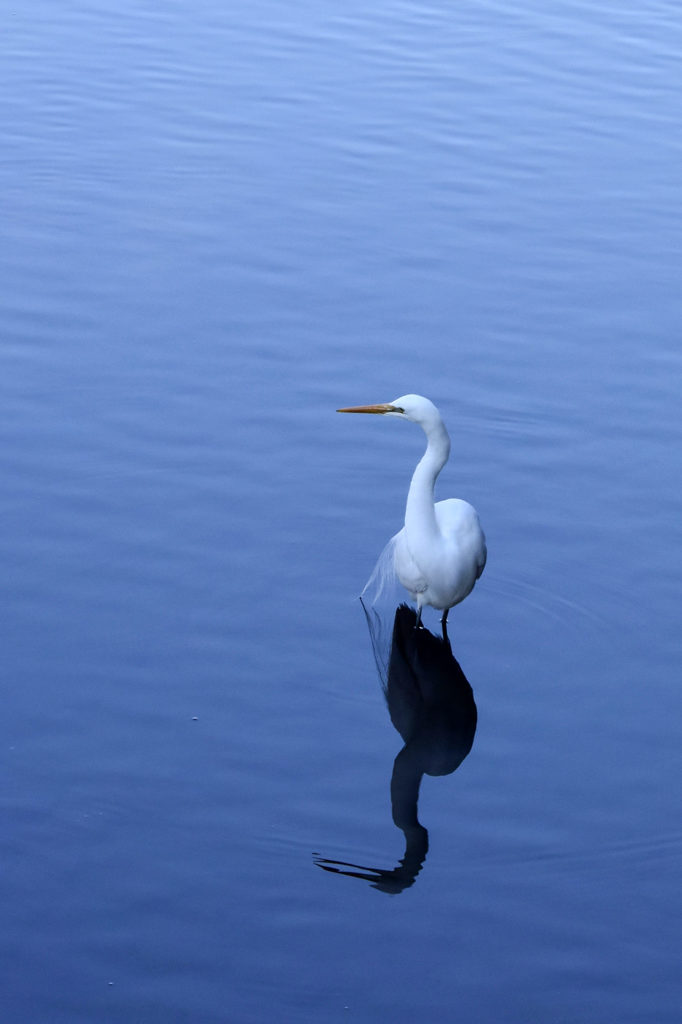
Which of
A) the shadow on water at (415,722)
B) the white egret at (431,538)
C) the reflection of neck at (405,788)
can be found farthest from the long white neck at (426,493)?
the reflection of neck at (405,788)

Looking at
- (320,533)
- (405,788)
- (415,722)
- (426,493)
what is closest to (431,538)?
(426,493)

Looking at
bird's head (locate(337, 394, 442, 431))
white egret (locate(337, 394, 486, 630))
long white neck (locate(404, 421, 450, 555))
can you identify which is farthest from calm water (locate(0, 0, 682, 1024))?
bird's head (locate(337, 394, 442, 431))

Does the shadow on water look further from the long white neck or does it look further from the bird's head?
the bird's head

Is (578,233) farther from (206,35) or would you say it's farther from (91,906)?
(91,906)

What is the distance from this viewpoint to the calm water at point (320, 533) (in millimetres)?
5062

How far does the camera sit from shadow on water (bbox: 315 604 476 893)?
541 cm

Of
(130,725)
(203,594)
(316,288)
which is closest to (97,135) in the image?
(316,288)

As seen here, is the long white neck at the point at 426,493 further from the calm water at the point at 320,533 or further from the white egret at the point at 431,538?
the calm water at the point at 320,533

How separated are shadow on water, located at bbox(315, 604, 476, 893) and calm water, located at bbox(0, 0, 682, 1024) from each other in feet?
0.10

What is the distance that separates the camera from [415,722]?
629 cm

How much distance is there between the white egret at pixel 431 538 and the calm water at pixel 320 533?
34 cm

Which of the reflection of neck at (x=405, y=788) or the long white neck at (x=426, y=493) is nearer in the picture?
the reflection of neck at (x=405, y=788)

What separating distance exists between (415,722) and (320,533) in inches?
57.3

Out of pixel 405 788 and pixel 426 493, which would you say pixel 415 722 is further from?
pixel 426 493
